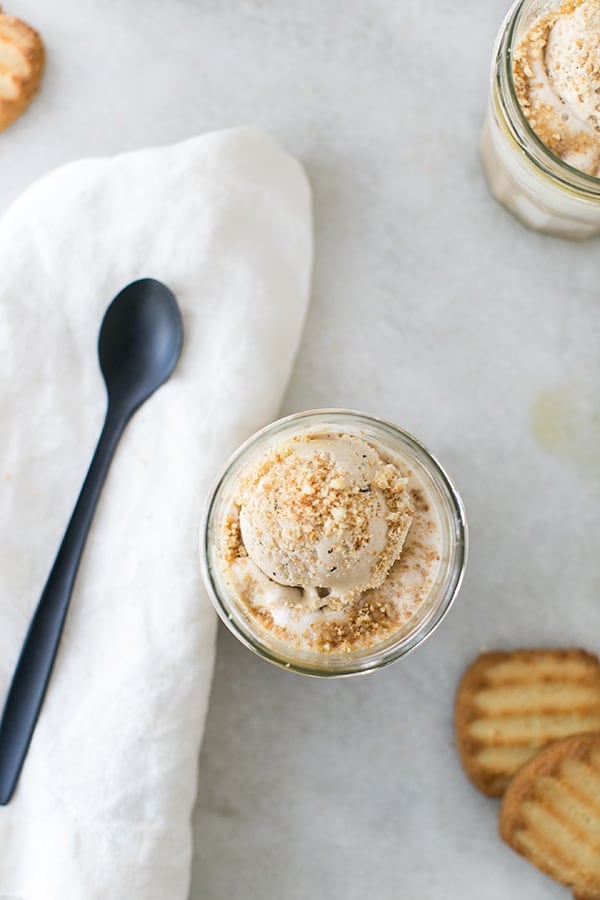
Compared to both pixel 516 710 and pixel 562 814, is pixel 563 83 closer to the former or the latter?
pixel 516 710

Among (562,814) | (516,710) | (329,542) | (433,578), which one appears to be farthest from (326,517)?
(562,814)

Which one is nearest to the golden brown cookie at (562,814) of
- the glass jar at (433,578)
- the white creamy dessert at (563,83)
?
the glass jar at (433,578)

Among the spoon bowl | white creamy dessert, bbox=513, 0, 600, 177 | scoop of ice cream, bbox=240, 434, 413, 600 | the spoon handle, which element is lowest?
the spoon handle

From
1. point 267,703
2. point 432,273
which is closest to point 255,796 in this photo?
point 267,703

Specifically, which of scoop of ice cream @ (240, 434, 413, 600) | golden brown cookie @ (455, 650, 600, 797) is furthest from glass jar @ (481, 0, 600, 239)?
golden brown cookie @ (455, 650, 600, 797)

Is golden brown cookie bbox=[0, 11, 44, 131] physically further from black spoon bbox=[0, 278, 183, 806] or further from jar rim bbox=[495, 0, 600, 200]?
jar rim bbox=[495, 0, 600, 200]

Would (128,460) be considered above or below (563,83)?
below
